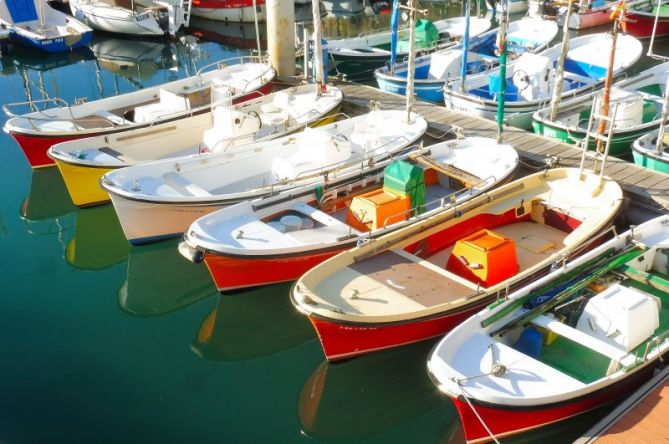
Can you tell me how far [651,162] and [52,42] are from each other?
25.4 meters

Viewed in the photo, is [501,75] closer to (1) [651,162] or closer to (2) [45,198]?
(1) [651,162]

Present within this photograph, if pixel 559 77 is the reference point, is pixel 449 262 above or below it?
below

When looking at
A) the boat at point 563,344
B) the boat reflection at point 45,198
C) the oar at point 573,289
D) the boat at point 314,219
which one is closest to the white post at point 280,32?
the boat reflection at point 45,198

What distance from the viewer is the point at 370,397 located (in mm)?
11133

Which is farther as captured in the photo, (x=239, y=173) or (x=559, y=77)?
(x=559, y=77)

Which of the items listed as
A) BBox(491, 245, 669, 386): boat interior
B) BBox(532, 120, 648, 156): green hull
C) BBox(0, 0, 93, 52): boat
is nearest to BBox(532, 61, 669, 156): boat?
BBox(532, 120, 648, 156): green hull

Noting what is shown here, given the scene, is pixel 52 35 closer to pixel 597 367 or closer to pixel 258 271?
pixel 258 271

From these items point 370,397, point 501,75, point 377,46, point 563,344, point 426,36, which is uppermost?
Result: point 501,75

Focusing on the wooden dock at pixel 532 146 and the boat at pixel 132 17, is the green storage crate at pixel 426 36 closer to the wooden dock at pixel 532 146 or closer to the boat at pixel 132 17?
the wooden dock at pixel 532 146

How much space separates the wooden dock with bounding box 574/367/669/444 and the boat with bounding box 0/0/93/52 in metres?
28.7

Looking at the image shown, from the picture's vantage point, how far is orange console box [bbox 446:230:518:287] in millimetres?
11766

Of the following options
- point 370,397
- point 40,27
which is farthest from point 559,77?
point 40,27

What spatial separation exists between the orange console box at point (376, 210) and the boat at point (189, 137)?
3.80 meters

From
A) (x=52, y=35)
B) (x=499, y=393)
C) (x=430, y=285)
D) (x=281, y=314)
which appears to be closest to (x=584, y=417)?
(x=499, y=393)
